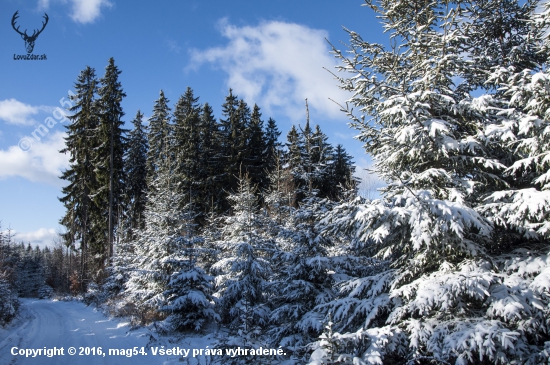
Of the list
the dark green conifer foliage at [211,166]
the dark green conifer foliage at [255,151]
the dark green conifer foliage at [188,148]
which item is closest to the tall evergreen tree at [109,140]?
the dark green conifer foliage at [188,148]

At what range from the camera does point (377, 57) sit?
7793 millimetres

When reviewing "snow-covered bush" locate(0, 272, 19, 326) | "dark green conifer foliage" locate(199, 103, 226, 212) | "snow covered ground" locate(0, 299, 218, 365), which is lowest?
"snow covered ground" locate(0, 299, 218, 365)

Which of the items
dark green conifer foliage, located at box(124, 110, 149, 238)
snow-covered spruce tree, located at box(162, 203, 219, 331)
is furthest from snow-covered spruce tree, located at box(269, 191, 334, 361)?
dark green conifer foliage, located at box(124, 110, 149, 238)

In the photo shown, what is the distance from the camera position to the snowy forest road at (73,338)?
376 inches

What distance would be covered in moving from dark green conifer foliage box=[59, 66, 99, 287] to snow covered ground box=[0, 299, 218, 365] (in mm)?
15578

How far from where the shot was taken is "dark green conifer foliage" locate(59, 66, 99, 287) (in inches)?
1131

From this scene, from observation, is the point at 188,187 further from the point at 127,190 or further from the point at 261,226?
the point at 261,226

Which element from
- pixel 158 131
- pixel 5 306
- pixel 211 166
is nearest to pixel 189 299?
pixel 5 306

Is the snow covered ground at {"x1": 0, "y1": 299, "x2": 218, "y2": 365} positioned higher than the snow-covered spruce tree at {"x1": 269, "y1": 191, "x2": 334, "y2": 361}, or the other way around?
the snow-covered spruce tree at {"x1": 269, "y1": 191, "x2": 334, "y2": 361}

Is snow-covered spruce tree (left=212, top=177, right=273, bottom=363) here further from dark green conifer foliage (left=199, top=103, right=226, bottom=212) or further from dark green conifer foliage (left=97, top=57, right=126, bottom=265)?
dark green conifer foliage (left=97, top=57, right=126, bottom=265)

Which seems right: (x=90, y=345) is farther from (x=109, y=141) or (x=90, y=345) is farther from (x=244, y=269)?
(x=109, y=141)

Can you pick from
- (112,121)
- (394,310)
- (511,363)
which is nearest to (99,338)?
(394,310)

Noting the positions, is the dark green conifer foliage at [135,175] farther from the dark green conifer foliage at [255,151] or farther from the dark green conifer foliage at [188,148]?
the dark green conifer foliage at [255,151]

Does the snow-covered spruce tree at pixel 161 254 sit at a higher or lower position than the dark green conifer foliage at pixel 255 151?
lower
